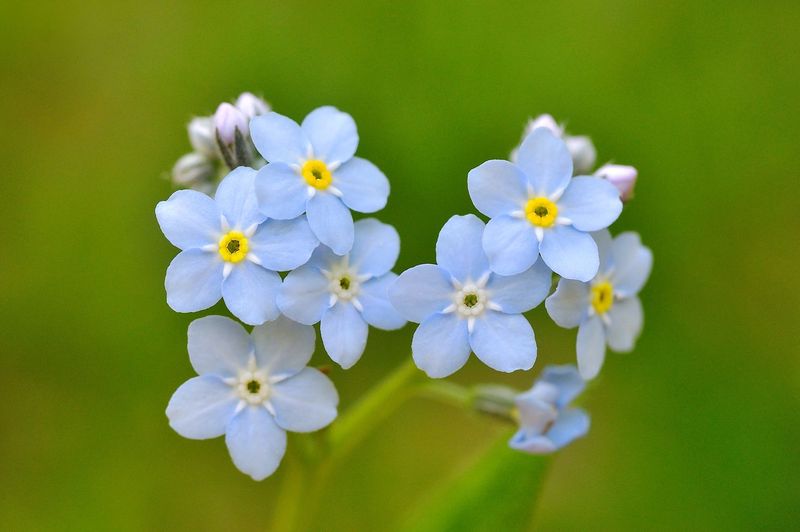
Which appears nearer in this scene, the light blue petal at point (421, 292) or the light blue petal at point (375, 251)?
the light blue petal at point (421, 292)

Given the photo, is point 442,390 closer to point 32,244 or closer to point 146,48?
point 32,244

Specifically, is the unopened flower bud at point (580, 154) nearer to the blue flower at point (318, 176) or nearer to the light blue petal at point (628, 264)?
the light blue petal at point (628, 264)

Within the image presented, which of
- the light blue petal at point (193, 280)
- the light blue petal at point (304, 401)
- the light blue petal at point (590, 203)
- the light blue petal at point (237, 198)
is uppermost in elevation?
the light blue petal at point (590, 203)

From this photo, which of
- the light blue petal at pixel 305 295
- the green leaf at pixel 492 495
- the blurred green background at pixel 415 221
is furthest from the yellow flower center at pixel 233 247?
the blurred green background at pixel 415 221

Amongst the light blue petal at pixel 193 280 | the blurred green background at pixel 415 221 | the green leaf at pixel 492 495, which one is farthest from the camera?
the blurred green background at pixel 415 221

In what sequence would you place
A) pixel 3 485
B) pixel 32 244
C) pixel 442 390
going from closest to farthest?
pixel 442 390 → pixel 3 485 → pixel 32 244

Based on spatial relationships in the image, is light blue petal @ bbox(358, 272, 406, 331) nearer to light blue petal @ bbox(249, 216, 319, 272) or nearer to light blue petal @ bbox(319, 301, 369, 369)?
light blue petal @ bbox(319, 301, 369, 369)

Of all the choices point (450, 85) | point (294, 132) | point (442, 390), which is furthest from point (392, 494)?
point (294, 132)
